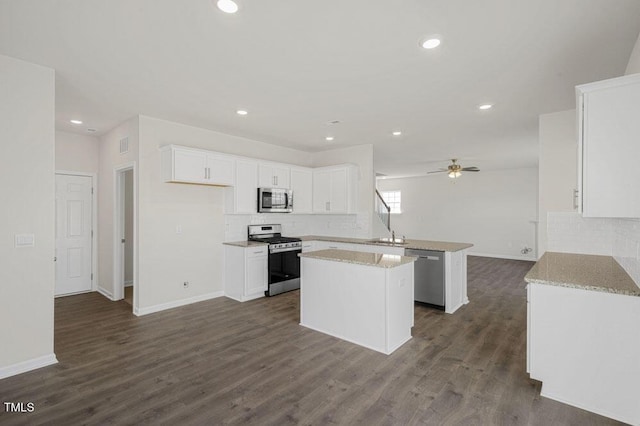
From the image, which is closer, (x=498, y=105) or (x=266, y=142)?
(x=498, y=105)

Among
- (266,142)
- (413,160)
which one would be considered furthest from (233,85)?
(413,160)

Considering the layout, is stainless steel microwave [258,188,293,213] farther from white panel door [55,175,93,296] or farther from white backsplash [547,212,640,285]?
white backsplash [547,212,640,285]

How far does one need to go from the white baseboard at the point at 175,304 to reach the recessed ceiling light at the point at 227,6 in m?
3.91

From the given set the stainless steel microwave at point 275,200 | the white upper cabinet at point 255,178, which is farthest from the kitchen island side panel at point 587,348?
the stainless steel microwave at point 275,200

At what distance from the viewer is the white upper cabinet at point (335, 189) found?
19.4ft

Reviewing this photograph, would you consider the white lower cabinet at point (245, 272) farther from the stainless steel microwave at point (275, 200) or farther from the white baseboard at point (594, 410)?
the white baseboard at point (594, 410)

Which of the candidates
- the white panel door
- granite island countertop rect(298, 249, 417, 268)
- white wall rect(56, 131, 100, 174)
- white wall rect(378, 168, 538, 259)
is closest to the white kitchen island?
granite island countertop rect(298, 249, 417, 268)

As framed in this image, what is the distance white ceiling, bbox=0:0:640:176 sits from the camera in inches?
80.9

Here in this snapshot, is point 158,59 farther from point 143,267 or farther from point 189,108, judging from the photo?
point 143,267

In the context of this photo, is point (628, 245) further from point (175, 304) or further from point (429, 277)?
point (175, 304)

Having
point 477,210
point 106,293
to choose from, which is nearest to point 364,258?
point 106,293

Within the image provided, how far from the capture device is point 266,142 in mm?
5895

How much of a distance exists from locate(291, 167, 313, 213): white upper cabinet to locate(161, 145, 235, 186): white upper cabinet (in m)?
1.39

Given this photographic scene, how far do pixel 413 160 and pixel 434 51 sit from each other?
18.0ft
